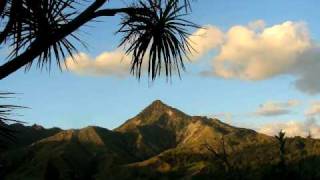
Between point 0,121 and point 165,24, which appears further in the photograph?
point 165,24

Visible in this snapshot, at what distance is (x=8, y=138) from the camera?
226 inches

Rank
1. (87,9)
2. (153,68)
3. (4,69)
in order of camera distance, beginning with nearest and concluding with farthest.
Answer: (4,69)
(87,9)
(153,68)

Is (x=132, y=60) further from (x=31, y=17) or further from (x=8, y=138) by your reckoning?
(x=8, y=138)

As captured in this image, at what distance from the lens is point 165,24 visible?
6.73 m

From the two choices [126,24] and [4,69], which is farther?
[126,24]

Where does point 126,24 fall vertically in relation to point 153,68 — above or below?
above

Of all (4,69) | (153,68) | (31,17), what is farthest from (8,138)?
(153,68)

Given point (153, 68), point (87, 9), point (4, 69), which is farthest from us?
point (153, 68)

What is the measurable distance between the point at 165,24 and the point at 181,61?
0.52 meters

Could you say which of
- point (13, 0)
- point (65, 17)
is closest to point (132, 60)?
point (65, 17)

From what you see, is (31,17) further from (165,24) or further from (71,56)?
(165,24)

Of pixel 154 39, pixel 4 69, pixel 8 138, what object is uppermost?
pixel 154 39

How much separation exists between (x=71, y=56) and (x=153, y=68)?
2.78 ft

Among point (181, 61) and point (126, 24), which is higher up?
point (126, 24)
